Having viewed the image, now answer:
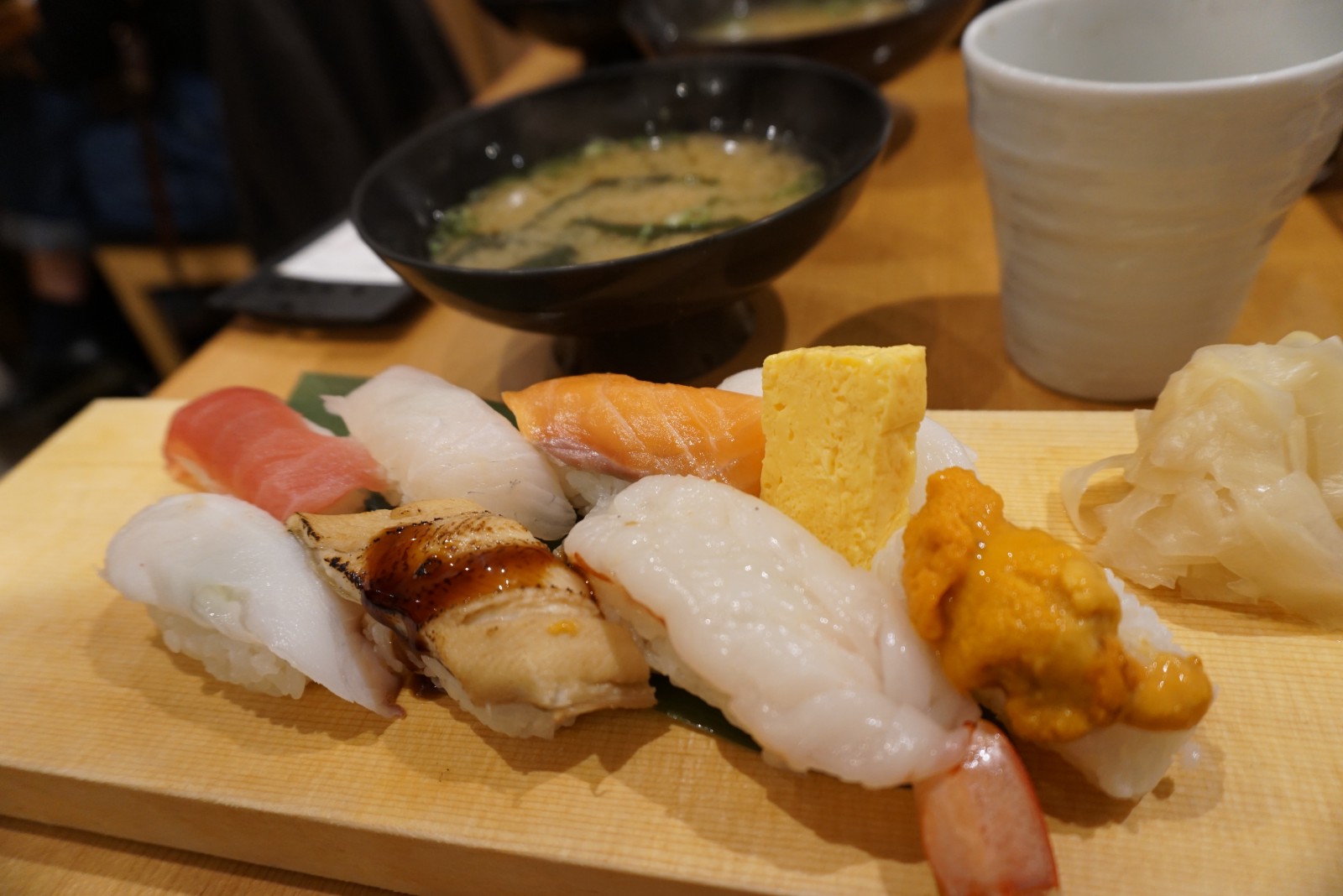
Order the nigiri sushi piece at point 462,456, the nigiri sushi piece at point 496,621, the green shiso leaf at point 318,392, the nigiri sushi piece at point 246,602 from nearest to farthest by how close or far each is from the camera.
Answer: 1. the nigiri sushi piece at point 496,621
2. the nigiri sushi piece at point 246,602
3. the nigiri sushi piece at point 462,456
4. the green shiso leaf at point 318,392

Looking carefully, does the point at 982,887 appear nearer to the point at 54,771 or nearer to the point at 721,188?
the point at 54,771

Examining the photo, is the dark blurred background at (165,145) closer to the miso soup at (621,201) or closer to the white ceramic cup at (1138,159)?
the miso soup at (621,201)

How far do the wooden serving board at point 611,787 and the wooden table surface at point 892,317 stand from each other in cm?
21

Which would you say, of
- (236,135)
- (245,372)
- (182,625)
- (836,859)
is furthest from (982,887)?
(236,135)

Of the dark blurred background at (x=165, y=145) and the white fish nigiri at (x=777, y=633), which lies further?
the dark blurred background at (x=165, y=145)

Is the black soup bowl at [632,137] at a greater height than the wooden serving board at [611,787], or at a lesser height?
greater

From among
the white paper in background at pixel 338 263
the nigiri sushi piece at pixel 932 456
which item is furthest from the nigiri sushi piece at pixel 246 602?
the white paper in background at pixel 338 263

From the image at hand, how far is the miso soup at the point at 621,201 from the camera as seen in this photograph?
156 centimetres

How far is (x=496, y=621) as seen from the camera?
3.06ft

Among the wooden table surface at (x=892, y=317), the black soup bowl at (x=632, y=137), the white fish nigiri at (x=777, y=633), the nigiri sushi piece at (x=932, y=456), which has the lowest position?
the wooden table surface at (x=892, y=317)

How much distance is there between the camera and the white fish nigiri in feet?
2.63

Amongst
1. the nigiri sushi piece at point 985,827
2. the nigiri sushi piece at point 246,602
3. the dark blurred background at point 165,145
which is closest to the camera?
the nigiri sushi piece at point 985,827

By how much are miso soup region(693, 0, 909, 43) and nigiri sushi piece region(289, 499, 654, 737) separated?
6.61ft

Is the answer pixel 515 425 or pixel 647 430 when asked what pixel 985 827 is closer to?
pixel 647 430
